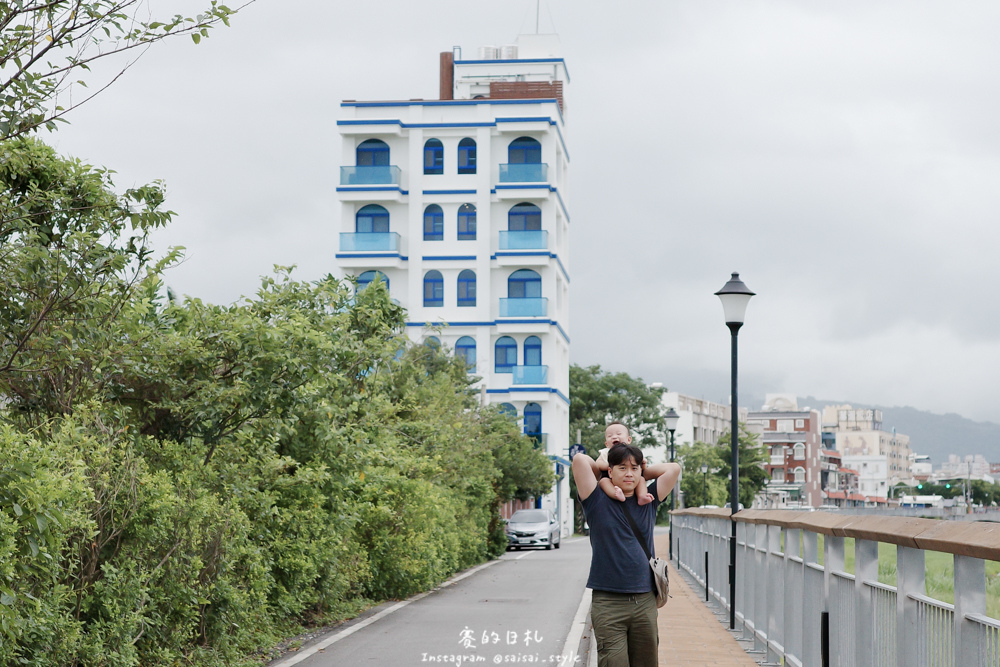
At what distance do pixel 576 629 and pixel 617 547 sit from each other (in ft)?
28.1

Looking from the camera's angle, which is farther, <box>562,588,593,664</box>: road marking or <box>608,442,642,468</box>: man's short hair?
<box>562,588,593,664</box>: road marking

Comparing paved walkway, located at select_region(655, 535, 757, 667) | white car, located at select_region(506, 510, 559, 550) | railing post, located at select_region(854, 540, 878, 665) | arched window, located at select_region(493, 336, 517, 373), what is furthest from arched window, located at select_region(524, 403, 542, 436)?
railing post, located at select_region(854, 540, 878, 665)

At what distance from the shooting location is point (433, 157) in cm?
6688

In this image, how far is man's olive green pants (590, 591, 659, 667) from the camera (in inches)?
263

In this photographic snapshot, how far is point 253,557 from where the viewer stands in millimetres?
11195

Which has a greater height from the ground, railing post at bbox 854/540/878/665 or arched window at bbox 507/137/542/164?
arched window at bbox 507/137/542/164

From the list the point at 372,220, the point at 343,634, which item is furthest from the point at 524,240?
the point at 343,634

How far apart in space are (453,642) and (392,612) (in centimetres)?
384

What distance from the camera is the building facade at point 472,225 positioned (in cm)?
6444

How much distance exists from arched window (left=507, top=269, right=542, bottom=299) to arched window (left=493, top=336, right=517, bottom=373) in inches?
98.3

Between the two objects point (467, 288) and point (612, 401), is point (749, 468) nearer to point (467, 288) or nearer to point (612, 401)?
point (612, 401)

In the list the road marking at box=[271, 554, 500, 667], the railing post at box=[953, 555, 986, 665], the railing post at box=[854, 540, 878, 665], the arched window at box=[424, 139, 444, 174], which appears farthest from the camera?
the arched window at box=[424, 139, 444, 174]

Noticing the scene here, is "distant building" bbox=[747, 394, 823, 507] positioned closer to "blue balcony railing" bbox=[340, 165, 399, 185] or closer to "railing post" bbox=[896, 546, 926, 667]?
"blue balcony railing" bbox=[340, 165, 399, 185]

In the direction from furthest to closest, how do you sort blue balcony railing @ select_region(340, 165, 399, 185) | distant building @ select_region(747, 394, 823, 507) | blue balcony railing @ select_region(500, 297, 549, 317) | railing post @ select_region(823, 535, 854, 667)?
distant building @ select_region(747, 394, 823, 507) → blue balcony railing @ select_region(340, 165, 399, 185) → blue balcony railing @ select_region(500, 297, 549, 317) → railing post @ select_region(823, 535, 854, 667)
